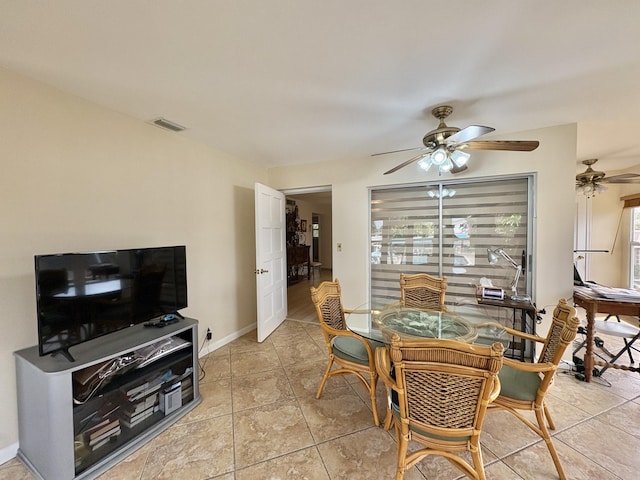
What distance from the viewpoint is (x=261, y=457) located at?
1600 mm

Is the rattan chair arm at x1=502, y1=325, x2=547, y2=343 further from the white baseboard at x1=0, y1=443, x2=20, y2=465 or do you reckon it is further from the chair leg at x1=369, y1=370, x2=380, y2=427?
the white baseboard at x1=0, y1=443, x2=20, y2=465

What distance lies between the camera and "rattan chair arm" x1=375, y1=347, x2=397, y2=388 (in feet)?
4.65

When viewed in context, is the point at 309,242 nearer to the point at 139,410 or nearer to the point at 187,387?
the point at 187,387

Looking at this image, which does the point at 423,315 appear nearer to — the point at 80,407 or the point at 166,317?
the point at 166,317

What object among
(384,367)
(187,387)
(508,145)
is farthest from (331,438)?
(508,145)

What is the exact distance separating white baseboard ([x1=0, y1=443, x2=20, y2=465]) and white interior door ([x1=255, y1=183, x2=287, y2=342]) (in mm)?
1996

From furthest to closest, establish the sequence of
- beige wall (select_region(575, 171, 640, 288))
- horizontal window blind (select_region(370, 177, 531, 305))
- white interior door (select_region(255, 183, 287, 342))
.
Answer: beige wall (select_region(575, 171, 640, 288)), white interior door (select_region(255, 183, 287, 342)), horizontal window blind (select_region(370, 177, 531, 305))

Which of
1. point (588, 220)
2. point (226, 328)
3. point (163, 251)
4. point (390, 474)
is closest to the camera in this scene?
point (390, 474)

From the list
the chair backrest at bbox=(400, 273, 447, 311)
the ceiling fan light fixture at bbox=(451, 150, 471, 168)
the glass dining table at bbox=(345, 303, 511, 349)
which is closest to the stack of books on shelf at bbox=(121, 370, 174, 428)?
the glass dining table at bbox=(345, 303, 511, 349)

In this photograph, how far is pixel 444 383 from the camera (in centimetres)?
113

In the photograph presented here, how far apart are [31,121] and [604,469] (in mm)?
4204

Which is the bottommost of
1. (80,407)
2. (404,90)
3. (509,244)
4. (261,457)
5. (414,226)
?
(261,457)

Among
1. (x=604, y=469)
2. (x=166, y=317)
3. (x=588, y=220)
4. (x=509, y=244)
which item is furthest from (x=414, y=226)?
(x=588, y=220)

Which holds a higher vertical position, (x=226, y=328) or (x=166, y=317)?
(x=166, y=317)
